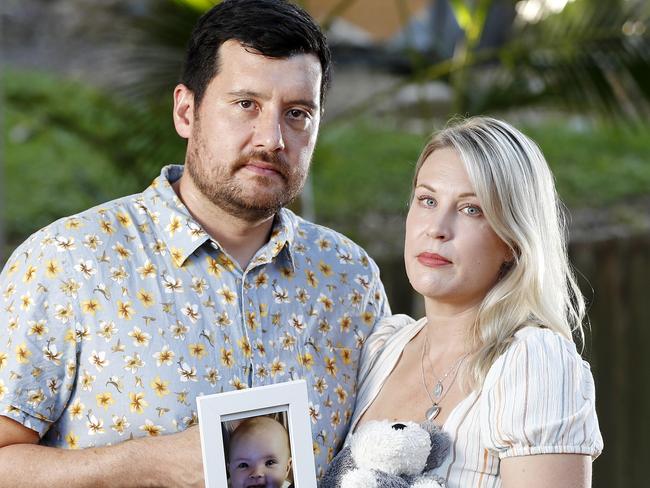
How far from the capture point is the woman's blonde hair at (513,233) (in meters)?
1.94

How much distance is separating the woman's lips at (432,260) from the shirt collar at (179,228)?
336 mm

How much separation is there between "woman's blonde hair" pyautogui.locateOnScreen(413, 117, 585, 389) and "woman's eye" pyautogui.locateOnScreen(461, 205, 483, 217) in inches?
1.2

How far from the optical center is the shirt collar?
206 cm

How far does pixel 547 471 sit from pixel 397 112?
6823 millimetres

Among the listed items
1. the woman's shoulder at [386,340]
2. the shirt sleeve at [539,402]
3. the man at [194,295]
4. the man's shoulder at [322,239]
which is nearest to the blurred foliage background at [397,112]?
the man's shoulder at [322,239]

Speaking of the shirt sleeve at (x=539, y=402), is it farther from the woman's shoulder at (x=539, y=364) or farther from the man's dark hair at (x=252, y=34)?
the man's dark hair at (x=252, y=34)

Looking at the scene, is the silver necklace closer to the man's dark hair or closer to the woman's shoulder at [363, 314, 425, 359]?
the woman's shoulder at [363, 314, 425, 359]

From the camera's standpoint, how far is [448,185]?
199 cm

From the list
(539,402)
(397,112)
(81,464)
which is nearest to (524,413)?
(539,402)

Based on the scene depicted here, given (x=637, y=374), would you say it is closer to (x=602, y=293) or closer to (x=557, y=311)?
(x=602, y=293)

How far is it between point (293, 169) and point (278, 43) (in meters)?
0.25

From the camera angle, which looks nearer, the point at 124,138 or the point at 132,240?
the point at 132,240

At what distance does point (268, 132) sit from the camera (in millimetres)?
2064

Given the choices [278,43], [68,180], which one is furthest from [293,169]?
[68,180]
